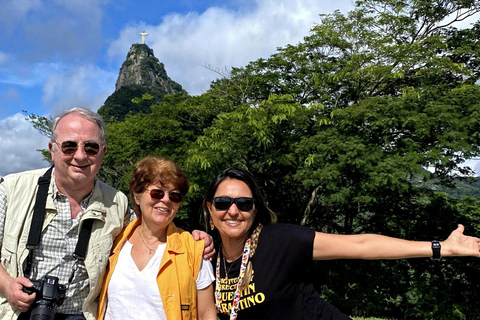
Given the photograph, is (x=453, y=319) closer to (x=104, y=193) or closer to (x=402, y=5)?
(x=402, y=5)

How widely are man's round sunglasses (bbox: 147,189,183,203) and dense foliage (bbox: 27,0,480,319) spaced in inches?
315

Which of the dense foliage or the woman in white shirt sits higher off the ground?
the dense foliage

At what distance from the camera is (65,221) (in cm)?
238

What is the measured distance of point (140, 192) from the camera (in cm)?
246

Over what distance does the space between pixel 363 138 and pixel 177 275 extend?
9387mm

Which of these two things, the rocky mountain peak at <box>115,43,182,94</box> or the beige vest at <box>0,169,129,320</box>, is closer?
the beige vest at <box>0,169,129,320</box>

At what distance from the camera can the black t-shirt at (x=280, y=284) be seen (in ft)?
7.46

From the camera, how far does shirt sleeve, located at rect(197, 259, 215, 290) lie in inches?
93.0

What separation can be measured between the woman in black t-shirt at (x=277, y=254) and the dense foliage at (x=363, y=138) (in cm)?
766

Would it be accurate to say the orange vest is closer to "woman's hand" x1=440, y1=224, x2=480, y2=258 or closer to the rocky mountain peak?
"woman's hand" x1=440, y1=224, x2=480, y2=258

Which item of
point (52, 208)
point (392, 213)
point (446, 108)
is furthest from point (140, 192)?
point (392, 213)

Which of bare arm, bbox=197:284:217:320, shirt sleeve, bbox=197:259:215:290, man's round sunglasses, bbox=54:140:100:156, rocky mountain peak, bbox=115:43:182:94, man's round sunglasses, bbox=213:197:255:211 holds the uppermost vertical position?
rocky mountain peak, bbox=115:43:182:94

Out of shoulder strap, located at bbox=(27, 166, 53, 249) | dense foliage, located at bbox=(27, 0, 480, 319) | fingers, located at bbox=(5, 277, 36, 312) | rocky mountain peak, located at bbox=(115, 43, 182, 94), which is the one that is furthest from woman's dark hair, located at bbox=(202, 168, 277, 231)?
rocky mountain peak, located at bbox=(115, 43, 182, 94)

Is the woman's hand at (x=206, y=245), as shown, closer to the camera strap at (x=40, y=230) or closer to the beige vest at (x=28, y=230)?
the beige vest at (x=28, y=230)
